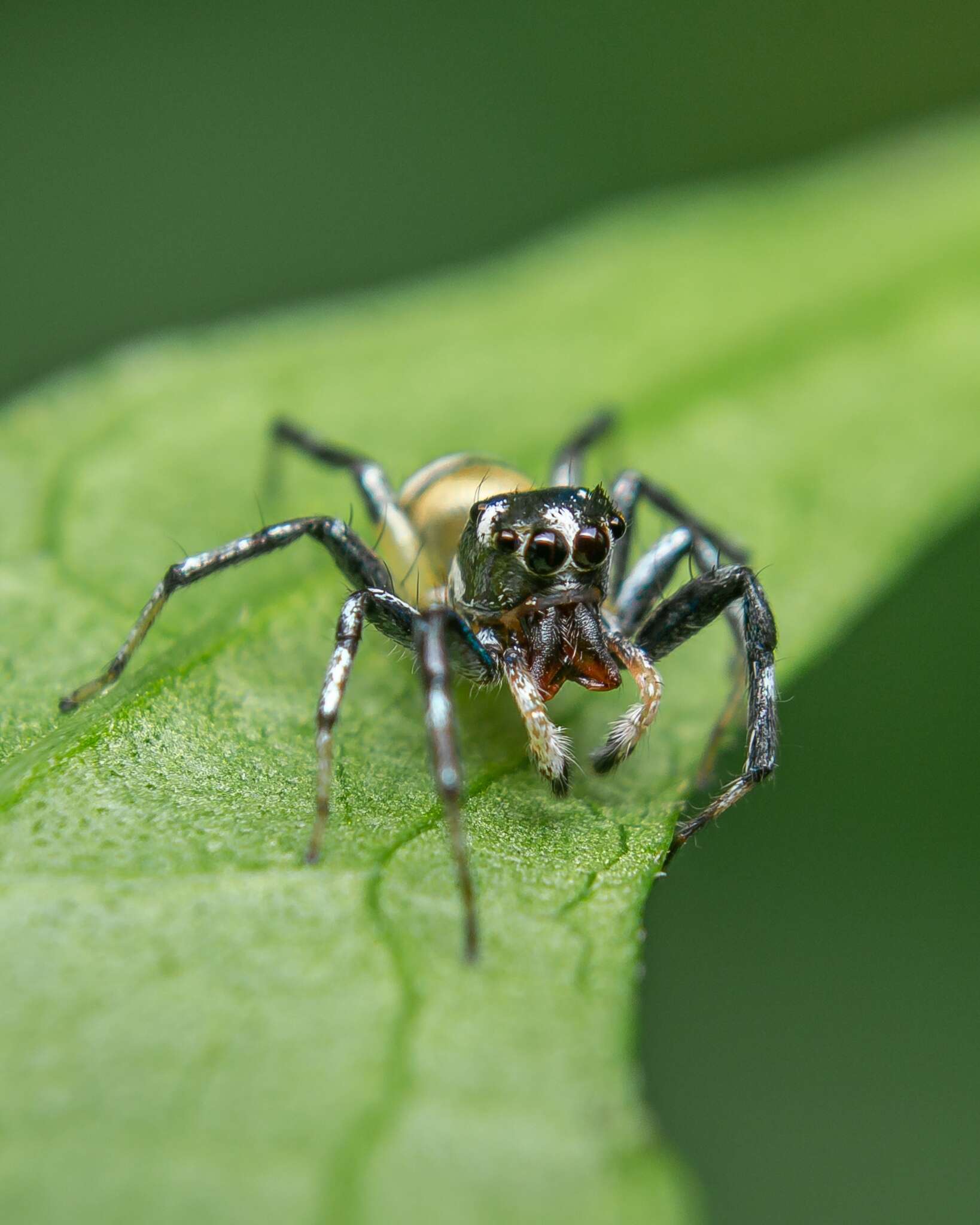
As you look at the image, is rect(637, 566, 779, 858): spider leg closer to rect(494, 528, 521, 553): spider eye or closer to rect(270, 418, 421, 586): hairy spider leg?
rect(494, 528, 521, 553): spider eye

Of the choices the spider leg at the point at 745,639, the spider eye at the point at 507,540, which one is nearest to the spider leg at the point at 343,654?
the spider eye at the point at 507,540

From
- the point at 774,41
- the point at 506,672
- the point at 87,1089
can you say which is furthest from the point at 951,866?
the point at 774,41

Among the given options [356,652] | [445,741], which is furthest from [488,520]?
[445,741]

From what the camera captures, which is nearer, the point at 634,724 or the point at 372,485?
the point at 634,724

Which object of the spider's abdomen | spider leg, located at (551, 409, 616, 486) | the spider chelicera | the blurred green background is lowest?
the spider chelicera

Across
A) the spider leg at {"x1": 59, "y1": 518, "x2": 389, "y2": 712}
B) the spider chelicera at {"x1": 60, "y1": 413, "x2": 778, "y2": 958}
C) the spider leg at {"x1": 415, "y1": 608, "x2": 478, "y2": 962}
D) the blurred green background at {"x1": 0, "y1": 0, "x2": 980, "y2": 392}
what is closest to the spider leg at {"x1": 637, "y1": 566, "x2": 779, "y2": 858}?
the spider chelicera at {"x1": 60, "y1": 413, "x2": 778, "y2": 958}

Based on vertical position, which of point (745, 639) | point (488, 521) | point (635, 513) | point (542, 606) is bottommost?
point (745, 639)

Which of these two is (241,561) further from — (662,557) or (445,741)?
(662,557)
